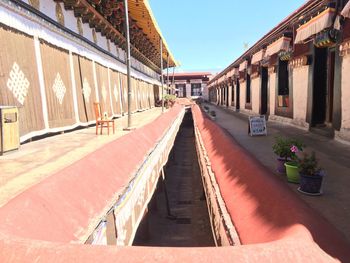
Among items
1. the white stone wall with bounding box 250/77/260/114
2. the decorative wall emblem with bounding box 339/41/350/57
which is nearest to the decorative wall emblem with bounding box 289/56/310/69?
the decorative wall emblem with bounding box 339/41/350/57

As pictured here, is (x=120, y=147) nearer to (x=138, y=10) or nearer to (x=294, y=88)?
(x=294, y=88)

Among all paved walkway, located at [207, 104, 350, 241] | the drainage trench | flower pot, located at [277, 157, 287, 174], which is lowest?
the drainage trench

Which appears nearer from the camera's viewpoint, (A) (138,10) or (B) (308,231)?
(B) (308,231)

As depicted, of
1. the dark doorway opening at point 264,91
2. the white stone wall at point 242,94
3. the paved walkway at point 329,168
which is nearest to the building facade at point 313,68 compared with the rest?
the paved walkway at point 329,168

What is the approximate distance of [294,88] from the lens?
11914 millimetres

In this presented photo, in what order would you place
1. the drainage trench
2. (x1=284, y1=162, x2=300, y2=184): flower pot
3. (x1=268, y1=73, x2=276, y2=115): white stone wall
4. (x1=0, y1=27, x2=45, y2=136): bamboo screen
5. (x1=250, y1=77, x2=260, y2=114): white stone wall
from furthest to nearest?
(x1=250, y1=77, x2=260, y2=114): white stone wall
(x1=268, y1=73, x2=276, y2=115): white stone wall
the drainage trench
(x1=0, y1=27, x2=45, y2=136): bamboo screen
(x1=284, y1=162, x2=300, y2=184): flower pot

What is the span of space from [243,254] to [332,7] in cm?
836

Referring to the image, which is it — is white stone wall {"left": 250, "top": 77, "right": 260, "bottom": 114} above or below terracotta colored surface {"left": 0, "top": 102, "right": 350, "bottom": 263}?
above

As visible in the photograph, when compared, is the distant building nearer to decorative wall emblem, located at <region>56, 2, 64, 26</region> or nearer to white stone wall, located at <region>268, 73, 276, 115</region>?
white stone wall, located at <region>268, 73, 276, 115</region>

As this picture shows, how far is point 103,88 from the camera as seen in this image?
48.1 feet

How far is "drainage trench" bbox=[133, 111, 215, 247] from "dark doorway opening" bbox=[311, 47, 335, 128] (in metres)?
4.88

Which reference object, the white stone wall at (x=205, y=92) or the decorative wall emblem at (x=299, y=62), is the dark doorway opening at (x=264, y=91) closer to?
the decorative wall emblem at (x=299, y=62)

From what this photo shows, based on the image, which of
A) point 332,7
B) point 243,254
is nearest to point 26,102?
point 243,254

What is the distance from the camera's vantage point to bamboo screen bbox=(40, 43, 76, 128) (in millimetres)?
9102
